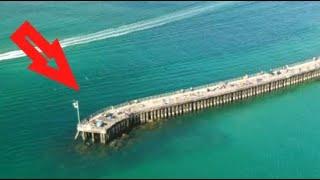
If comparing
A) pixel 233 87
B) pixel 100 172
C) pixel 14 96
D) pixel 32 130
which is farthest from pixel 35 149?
pixel 233 87

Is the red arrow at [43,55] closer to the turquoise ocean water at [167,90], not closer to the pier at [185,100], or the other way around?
the turquoise ocean water at [167,90]

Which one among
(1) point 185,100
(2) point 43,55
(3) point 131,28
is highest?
(3) point 131,28

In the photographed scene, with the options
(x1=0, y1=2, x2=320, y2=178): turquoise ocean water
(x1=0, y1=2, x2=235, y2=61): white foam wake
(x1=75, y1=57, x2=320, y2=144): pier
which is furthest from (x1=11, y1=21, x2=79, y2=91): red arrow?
(x1=75, y1=57, x2=320, y2=144): pier

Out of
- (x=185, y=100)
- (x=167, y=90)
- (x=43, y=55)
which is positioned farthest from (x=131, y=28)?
(x=185, y=100)

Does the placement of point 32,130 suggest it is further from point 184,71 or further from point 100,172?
point 184,71

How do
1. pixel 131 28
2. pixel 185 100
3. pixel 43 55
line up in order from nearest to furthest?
pixel 185 100, pixel 43 55, pixel 131 28

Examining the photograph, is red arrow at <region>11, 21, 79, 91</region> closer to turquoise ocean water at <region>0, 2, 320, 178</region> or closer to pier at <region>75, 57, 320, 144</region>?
turquoise ocean water at <region>0, 2, 320, 178</region>

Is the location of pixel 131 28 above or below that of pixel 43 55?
above

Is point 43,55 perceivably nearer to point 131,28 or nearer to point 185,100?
point 131,28
